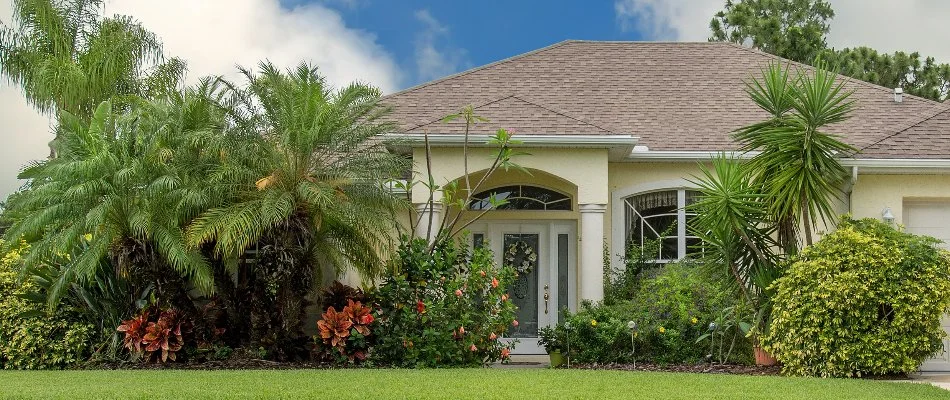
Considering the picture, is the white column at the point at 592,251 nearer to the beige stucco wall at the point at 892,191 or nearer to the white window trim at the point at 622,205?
the white window trim at the point at 622,205

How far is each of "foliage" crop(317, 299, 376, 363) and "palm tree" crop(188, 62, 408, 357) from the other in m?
0.55

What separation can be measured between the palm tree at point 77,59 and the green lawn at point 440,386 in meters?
11.3

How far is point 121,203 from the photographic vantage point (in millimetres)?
13852

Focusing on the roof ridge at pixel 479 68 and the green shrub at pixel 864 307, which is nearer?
the green shrub at pixel 864 307

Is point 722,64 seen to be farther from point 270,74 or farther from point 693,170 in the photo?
point 270,74

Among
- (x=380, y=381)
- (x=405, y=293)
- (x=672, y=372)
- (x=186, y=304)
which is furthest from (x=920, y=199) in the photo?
(x=186, y=304)

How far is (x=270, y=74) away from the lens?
14312 mm

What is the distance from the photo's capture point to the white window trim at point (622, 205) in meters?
17.2

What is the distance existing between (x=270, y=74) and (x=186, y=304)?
143 inches

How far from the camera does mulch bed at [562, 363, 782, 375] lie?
13.7 m

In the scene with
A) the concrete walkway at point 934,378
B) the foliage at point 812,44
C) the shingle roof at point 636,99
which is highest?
the foliage at point 812,44

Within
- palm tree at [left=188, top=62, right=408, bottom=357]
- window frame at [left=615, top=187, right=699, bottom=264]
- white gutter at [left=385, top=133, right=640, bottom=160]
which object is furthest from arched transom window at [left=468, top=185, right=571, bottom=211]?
palm tree at [left=188, top=62, right=408, bottom=357]

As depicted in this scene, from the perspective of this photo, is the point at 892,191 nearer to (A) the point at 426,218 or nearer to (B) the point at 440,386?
(A) the point at 426,218

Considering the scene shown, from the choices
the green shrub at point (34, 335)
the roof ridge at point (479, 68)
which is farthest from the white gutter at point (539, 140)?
the green shrub at point (34, 335)
